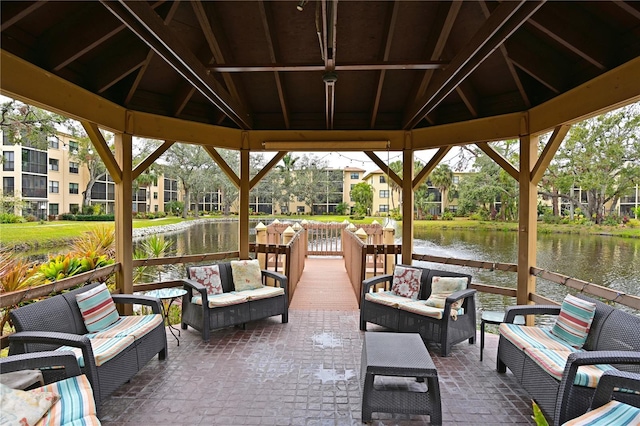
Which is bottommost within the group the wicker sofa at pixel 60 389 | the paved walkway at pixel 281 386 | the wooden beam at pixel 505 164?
the paved walkway at pixel 281 386

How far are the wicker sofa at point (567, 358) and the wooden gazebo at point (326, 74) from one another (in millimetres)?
1605

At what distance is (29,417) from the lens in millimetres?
1783

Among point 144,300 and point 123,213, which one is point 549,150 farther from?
point 123,213

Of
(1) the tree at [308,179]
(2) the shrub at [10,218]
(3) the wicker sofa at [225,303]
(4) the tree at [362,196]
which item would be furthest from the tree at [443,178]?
(2) the shrub at [10,218]

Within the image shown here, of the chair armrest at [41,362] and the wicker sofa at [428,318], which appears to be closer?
the chair armrest at [41,362]

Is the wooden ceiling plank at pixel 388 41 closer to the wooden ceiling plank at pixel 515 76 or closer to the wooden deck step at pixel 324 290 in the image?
the wooden ceiling plank at pixel 515 76

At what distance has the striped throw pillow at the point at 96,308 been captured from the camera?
3156 mm

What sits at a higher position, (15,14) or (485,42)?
(15,14)

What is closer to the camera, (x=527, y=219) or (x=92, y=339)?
(x=92, y=339)

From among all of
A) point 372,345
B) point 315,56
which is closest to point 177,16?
point 315,56

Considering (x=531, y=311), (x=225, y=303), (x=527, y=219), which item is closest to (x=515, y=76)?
(x=527, y=219)

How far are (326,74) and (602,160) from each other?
1161 centimetres

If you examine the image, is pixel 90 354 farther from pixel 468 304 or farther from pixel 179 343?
pixel 468 304

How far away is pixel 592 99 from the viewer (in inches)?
136
